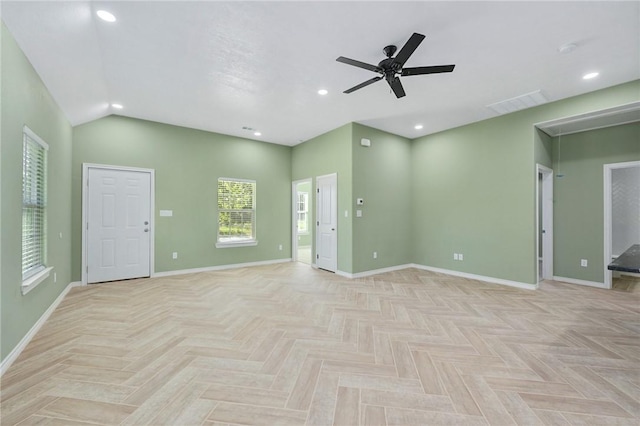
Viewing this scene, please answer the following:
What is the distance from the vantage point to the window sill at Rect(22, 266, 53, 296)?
2508 millimetres

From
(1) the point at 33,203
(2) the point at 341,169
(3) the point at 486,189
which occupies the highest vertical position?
(2) the point at 341,169

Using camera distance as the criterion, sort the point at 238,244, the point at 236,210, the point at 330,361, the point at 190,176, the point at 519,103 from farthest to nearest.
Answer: the point at 236,210 → the point at 238,244 → the point at 190,176 → the point at 519,103 → the point at 330,361

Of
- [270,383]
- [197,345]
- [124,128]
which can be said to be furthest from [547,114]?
[124,128]

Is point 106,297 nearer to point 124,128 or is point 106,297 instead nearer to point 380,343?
point 124,128

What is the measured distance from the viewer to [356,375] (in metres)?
2.11

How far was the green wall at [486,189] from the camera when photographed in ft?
14.5

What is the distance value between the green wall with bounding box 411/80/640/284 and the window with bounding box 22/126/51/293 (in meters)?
6.08

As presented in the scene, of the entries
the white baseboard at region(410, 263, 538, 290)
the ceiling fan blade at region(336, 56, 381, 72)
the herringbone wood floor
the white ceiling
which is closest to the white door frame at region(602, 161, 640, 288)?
the herringbone wood floor

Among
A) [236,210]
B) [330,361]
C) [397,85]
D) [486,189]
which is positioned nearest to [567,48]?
[397,85]

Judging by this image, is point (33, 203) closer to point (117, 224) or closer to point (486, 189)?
point (117, 224)

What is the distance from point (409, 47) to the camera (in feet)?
8.02

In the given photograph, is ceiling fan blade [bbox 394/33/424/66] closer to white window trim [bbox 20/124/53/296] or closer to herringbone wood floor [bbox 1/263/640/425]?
herringbone wood floor [bbox 1/263/640/425]

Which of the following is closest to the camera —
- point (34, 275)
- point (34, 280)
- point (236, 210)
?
point (34, 280)

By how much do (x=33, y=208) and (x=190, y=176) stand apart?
272cm
